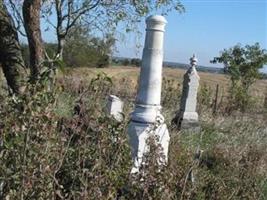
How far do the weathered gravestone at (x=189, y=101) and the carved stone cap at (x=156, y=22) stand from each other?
23.4ft

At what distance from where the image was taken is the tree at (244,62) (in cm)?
2694

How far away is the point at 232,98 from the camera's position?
19.1 m

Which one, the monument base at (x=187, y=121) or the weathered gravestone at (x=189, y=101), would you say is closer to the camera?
the monument base at (x=187, y=121)

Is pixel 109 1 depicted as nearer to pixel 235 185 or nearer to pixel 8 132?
pixel 235 185

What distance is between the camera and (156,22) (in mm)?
5324

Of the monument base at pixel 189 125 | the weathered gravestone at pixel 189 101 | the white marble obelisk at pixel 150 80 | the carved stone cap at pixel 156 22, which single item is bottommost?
the monument base at pixel 189 125

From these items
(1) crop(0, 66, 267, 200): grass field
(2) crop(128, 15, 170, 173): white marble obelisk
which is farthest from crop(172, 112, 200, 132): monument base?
(2) crop(128, 15, 170, 173): white marble obelisk

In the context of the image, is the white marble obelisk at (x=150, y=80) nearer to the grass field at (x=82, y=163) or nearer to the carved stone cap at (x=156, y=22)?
the carved stone cap at (x=156, y=22)

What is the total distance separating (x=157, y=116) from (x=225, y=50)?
25.4 meters

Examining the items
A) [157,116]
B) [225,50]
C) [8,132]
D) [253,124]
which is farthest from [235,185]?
[225,50]

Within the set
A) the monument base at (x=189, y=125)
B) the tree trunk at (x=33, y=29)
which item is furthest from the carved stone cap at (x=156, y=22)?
the monument base at (x=189, y=125)

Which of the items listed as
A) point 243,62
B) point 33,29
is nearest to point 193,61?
point 33,29

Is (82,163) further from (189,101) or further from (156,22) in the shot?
(189,101)

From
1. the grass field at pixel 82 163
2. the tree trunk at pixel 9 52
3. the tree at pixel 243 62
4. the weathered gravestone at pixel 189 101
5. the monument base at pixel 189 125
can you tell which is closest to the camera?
the grass field at pixel 82 163
